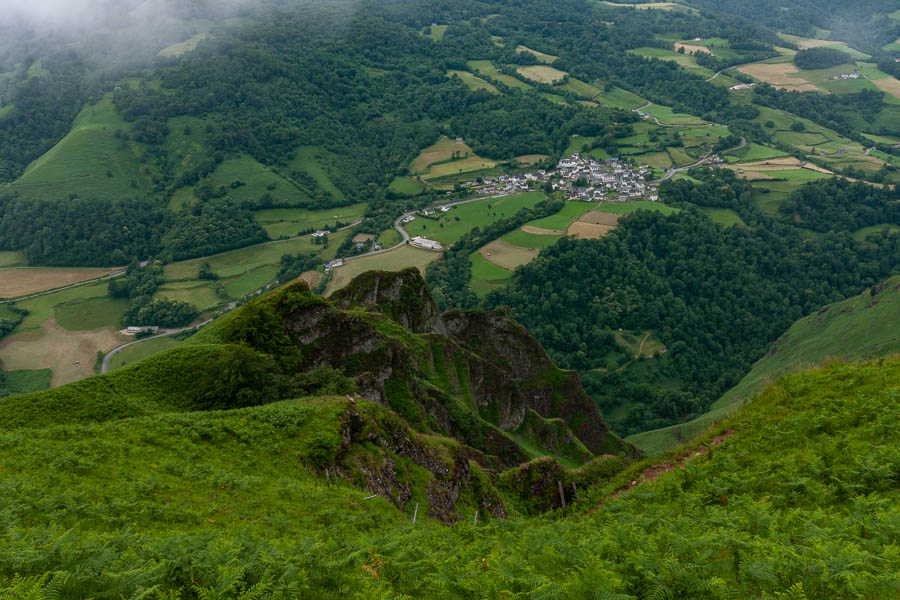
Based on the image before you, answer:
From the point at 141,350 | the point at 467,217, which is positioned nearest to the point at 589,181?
the point at 467,217

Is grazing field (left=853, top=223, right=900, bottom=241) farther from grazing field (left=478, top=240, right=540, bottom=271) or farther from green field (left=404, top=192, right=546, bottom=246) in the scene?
grazing field (left=478, top=240, right=540, bottom=271)

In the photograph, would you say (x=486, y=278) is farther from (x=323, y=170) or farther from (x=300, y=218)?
(x=323, y=170)

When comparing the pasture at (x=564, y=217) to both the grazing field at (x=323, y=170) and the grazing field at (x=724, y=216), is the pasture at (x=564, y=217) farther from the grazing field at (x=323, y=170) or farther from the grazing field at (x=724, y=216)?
the grazing field at (x=323, y=170)

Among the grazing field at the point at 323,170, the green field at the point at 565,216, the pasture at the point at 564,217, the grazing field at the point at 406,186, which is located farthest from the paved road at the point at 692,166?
the grazing field at the point at 323,170

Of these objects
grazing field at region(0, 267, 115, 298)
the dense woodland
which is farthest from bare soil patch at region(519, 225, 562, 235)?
grazing field at region(0, 267, 115, 298)

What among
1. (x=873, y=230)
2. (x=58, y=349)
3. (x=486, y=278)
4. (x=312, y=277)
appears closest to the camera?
(x=58, y=349)

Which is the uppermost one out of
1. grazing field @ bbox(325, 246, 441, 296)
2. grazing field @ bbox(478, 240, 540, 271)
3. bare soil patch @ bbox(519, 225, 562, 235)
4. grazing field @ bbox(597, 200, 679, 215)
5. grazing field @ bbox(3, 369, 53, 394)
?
grazing field @ bbox(597, 200, 679, 215)
